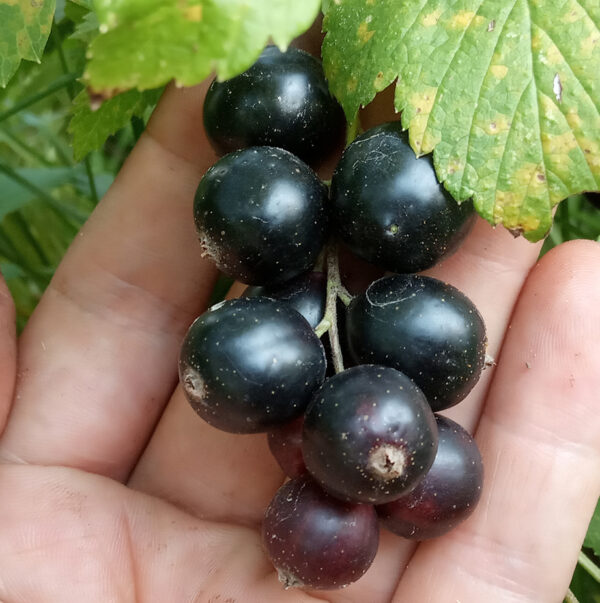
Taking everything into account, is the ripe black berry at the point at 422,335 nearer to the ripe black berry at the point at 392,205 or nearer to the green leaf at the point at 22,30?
the ripe black berry at the point at 392,205

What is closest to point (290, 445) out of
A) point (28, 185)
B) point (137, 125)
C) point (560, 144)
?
point (560, 144)

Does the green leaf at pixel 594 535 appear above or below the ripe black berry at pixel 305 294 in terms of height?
below

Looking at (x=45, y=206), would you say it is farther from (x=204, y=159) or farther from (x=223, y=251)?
(x=223, y=251)

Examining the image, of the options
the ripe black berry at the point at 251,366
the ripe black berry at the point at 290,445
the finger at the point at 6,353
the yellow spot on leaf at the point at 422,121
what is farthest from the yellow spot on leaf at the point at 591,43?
the finger at the point at 6,353

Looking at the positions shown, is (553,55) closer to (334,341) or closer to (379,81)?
(379,81)

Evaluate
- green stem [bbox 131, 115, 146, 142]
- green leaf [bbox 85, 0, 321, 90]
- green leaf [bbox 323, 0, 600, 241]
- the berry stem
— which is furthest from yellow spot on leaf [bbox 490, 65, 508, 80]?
green stem [bbox 131, 115, 146, 142]

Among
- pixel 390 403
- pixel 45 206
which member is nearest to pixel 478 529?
pixel 390 403
